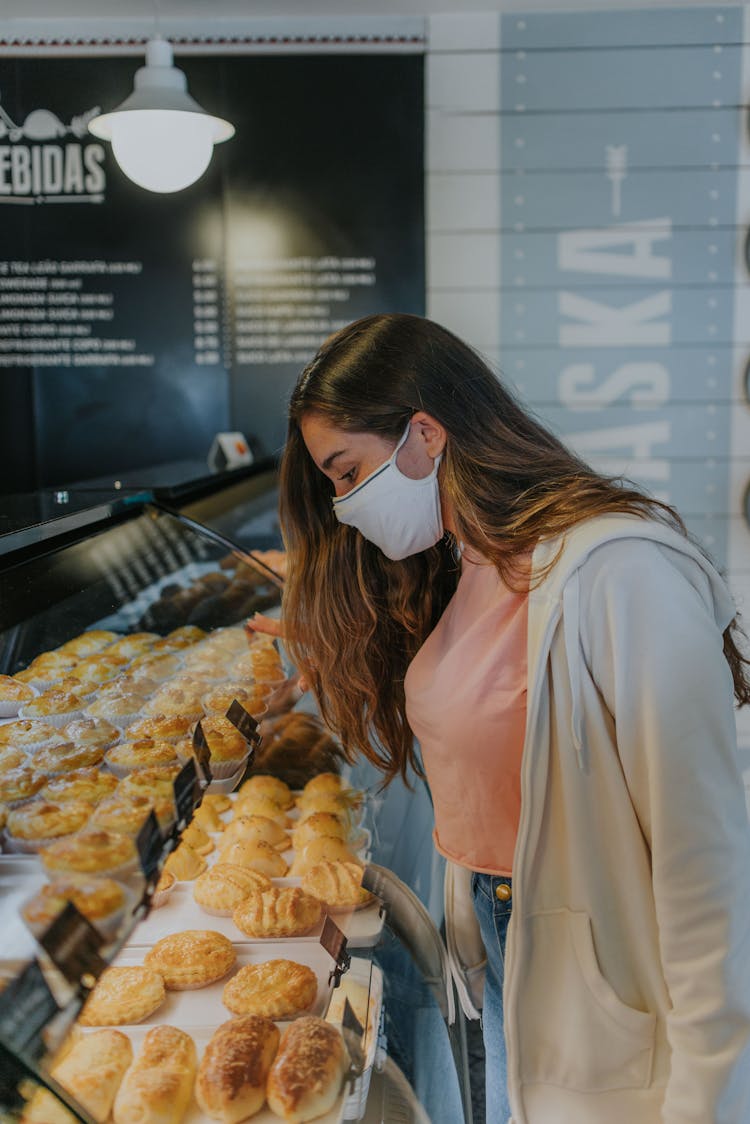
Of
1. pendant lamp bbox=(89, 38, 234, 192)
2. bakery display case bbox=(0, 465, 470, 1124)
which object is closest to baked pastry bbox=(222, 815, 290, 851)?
bakery display case bbox=(0, 465, 470, 1124)

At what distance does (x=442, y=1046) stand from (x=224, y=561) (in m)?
1.16

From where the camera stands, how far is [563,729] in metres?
1.26

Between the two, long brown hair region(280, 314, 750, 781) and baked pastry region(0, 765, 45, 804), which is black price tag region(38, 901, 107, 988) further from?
long brown hair region(280, 314, 750, 781)

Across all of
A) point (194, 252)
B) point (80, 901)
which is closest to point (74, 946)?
point (80, 901)

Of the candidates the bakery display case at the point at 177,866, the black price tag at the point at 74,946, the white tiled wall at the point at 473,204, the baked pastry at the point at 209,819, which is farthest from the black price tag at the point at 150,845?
the white tiled wall at the point at 473,204

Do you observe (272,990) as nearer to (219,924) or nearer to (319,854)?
(219,924)

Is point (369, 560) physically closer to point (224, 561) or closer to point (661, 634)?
point (224, 561)

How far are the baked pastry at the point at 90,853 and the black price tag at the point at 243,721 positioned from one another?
479mm

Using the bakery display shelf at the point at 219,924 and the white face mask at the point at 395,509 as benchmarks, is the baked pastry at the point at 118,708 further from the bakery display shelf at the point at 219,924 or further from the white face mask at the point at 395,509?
the white face mask at the point at 395,509

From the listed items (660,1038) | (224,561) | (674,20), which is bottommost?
(660,1038)

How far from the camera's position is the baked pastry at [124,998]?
139cm

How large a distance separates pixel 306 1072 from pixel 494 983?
468 millimetres

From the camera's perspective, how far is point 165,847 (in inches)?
47.6

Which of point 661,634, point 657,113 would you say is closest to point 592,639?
point 661,634
